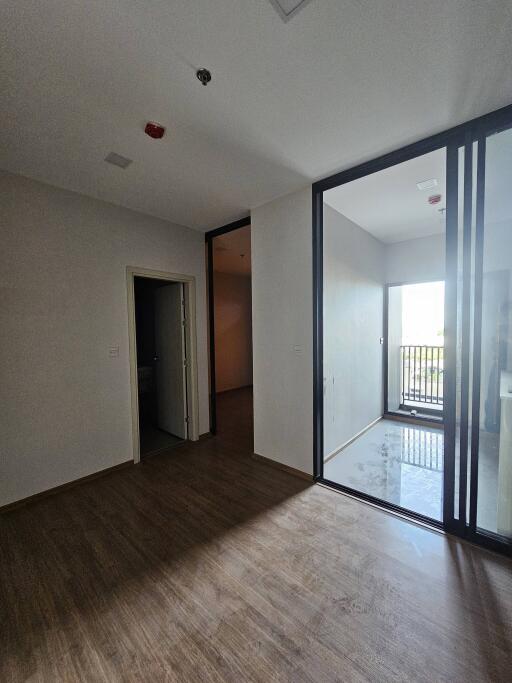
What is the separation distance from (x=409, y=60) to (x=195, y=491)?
3305 mm

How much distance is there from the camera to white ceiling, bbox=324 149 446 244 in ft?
7.95

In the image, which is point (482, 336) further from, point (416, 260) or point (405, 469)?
point (416, 260)

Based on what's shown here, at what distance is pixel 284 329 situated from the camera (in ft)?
9.53

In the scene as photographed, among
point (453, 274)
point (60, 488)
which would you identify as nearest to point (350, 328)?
point (453, 274)

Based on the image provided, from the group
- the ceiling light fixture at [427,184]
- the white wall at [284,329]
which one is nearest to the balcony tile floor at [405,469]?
the white wall at [284,329]

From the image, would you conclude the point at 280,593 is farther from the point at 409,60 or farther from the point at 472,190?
the point at 409,60

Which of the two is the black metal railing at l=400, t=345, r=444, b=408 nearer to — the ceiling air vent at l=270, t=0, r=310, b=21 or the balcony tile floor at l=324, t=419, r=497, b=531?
the balcony tile floor at l=324, t=419, r=497, b=531

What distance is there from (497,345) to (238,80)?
87.0 inches

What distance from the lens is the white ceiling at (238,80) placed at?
1203 mm

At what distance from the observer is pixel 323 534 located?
1.97 meters

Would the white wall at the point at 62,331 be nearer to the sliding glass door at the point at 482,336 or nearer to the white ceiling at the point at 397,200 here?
the white ceiling at the point at 397,200

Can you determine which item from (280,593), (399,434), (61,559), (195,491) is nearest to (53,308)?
(61,559)

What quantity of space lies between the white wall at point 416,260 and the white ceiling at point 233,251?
238 cm

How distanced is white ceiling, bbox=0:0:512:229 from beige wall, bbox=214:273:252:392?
14.7 feet
